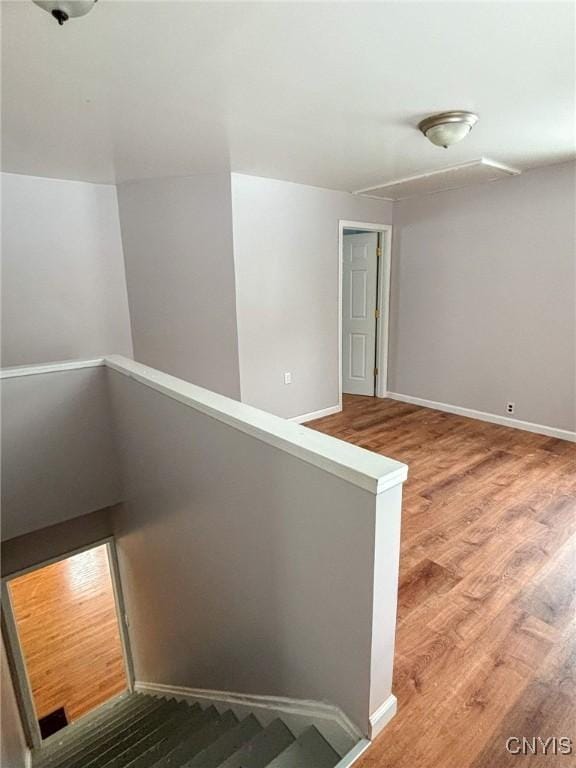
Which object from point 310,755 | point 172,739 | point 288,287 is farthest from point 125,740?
point 288,287

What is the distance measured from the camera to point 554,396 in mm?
3811

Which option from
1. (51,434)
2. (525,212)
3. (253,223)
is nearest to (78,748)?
(51,434)

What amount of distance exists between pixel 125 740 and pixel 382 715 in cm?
231

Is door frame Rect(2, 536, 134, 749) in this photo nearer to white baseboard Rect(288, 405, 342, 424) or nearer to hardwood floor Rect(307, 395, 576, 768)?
white baseboard Rect(288, 405, 342, 424)

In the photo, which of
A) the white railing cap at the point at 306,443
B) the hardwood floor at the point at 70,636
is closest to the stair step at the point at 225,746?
the white railing cap at the point at 306,443

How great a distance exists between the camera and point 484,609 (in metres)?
1.92

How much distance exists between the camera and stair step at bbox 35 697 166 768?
9.84 ft

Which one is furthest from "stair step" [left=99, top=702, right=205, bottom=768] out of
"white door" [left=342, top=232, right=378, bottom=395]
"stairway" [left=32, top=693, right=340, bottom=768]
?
"white door" [left=342, top=232, right=378, bottom=395]

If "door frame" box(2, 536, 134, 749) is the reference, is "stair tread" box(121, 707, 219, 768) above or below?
above

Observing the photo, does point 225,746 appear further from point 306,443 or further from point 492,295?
point 492,295

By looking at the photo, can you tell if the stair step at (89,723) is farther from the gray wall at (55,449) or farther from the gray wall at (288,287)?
the gray wall at (288,287)

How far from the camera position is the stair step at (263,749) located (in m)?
1.58

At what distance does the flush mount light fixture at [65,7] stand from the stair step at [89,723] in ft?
14.7

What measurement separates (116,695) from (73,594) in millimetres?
1287
